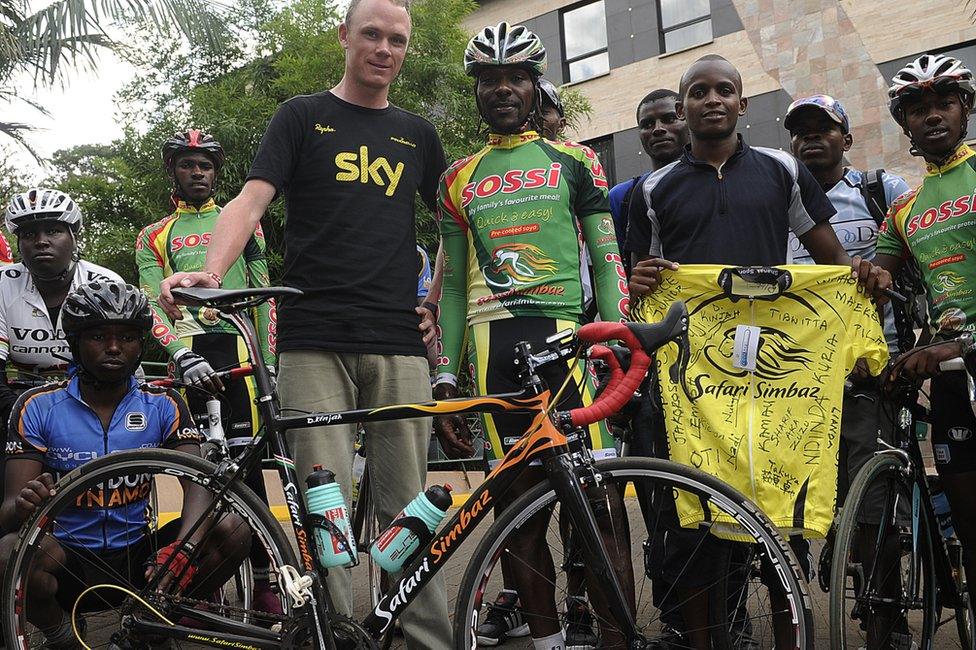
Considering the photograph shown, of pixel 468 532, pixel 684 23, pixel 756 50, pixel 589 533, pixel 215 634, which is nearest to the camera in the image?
pixel 589 533

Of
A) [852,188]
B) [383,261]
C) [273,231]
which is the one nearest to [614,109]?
[273,231]

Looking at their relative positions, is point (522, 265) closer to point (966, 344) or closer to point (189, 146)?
point (966, 344)

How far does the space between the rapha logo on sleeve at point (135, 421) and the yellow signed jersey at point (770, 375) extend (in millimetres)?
2109

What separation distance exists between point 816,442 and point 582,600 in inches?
43.7

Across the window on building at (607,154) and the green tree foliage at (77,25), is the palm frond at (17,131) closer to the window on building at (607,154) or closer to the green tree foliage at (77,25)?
the green tree foliage at (77,25)

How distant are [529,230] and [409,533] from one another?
1287mm

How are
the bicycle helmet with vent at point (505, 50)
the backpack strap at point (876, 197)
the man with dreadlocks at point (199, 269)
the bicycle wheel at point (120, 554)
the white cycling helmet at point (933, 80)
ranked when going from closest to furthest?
the bicycle wheel at point (120, 554)
the bicycle helmet with vent at point (505, 50)
the white cycling helmet at point (933, 80)
the backpack strap at point (876, 197)
the man with dreadlocks at point (199, 269)

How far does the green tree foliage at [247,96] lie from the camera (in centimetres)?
1560

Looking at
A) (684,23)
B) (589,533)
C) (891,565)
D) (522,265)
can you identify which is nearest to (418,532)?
(589,533)

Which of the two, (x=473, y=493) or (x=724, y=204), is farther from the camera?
(x=724, y=204)

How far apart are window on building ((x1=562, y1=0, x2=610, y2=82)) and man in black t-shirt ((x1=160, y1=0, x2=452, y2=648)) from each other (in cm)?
1742

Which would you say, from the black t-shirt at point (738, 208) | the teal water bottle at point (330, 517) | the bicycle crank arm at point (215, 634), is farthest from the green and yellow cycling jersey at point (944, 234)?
the bicycle crank arm at point (215, 634)

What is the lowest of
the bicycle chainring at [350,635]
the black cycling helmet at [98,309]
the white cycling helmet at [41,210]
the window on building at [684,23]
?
the bicycle chainring at [350,635]

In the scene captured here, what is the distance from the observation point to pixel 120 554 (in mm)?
3633
